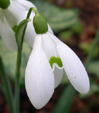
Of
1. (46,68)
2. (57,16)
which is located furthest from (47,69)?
(57,16)

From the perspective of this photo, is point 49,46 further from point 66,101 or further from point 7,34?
point 66,101

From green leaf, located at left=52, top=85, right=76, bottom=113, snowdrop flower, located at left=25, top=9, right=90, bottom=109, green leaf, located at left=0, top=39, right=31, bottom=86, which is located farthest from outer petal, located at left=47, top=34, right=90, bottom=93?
green leaf, located at left=52, top=85, right=76, bottom=113

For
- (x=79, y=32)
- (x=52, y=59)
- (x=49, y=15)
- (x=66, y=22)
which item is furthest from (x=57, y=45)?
(x=79, y=32)

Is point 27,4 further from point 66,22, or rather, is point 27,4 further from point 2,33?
point 66,22

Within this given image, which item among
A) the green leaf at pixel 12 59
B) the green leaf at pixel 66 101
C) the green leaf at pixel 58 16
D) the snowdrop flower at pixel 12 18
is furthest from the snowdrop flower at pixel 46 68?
the green leaf at pixel 58 16

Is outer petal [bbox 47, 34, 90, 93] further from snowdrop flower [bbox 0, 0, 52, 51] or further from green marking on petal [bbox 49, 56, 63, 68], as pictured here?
snowdrop flower [bbox 0, 0, 52, 51]

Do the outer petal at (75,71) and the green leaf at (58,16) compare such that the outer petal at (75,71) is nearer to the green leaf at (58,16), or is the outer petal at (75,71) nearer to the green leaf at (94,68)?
the green leaf at (94,68)
